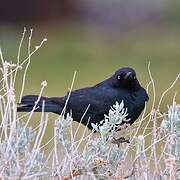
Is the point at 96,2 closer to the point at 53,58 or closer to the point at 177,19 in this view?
the point at 177,19

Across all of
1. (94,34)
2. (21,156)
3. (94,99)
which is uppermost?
(94,34)

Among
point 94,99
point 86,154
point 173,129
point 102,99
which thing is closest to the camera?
point 86,154

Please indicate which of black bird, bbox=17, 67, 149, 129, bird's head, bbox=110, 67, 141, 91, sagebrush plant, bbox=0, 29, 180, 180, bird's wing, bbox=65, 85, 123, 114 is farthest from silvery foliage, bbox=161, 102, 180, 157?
bird's head, bbox=110, 67, 141, 91

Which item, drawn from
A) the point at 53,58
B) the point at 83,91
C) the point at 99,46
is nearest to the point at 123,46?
the point at 99,46

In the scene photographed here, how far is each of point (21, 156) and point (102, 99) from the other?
2287 millimetres

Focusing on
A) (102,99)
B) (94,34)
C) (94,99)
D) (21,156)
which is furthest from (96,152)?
(94,34)

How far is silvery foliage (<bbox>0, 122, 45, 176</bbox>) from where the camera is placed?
4.68m

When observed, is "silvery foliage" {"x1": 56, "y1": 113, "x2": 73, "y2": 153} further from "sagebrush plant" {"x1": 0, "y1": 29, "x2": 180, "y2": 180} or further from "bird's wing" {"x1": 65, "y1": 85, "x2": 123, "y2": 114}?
"bird's wing" {"x1": 65, "y1": 85, "x2": 123, "y2": 114}

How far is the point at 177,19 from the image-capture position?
2402 cm

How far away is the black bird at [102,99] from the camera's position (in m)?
6.95

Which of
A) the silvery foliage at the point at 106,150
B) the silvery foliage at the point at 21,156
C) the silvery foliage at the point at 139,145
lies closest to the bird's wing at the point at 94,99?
the silvery foliage at the point at 106,150

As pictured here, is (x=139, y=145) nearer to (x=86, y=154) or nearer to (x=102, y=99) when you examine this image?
(x=86, y=154)

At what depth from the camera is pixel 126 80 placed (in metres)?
7.18

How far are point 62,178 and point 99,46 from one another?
60.1ft
